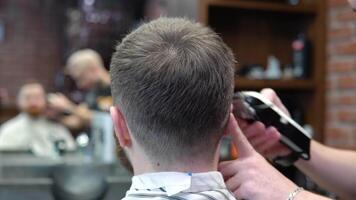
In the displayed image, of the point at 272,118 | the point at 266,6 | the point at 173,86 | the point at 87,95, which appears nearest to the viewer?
the point at 173,86

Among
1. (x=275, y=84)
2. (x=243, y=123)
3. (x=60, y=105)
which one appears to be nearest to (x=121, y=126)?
(x=243, y=123)

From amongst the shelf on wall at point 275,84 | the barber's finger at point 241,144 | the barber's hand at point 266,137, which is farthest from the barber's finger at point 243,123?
the shelf on wall at point 275,84

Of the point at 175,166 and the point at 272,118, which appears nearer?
the point at 175,166

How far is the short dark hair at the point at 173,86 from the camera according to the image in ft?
2.86

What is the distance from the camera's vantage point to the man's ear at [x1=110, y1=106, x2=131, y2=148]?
924mm

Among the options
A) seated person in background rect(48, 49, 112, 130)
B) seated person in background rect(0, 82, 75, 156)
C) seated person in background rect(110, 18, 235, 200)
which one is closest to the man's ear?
seated person in background rect(110, 18, 235, 200)

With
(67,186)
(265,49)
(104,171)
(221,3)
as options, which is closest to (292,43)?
(265,49)

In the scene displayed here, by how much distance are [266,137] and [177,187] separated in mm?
389

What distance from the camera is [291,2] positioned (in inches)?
115

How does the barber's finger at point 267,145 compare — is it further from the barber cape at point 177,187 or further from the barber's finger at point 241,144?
the barber cape at point 177,187

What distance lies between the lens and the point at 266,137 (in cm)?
121

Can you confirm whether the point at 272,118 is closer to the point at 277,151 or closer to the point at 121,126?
the point at 277,151

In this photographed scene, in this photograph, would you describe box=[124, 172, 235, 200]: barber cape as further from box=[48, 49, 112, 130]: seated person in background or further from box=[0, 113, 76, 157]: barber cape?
box=[0, 113, 76, 157]: barber cape

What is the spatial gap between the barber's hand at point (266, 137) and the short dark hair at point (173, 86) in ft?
0.95
